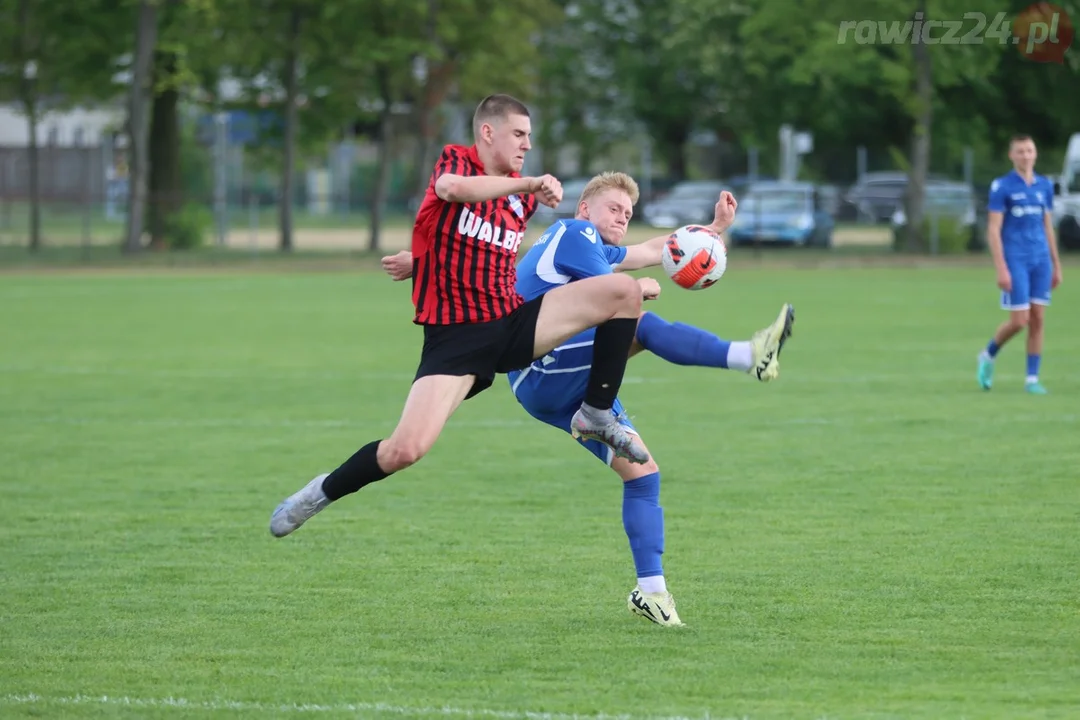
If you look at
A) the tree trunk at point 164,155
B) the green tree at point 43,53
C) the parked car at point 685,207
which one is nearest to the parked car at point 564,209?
the parked car at point 685,207

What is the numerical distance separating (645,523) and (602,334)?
31.2 inches

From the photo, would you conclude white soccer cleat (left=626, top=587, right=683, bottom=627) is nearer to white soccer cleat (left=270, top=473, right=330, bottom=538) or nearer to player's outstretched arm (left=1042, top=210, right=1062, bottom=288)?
white soccer cleat (left=270, top=473, right=330, bottom=538)

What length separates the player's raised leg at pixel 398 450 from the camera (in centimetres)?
639

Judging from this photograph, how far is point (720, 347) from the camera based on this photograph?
6.57 m

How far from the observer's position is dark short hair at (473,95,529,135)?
6516 millimetres

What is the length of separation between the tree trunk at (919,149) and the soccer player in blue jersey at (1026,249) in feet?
76.4

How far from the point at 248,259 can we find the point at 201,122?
80.5ft

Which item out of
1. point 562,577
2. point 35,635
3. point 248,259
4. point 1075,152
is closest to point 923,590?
point 562,577

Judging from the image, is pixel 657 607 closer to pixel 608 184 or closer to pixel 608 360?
pixel 608 360

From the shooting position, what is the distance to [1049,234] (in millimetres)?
14312

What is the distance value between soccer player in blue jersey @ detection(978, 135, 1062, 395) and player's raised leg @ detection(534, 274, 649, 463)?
8536mm

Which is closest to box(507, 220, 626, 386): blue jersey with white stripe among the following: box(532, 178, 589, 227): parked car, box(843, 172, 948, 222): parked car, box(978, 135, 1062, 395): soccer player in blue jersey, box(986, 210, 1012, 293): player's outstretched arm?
box(986, 210, 1012, 293): player's outstretched arm

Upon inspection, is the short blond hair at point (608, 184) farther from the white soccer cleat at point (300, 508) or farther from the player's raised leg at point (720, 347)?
the white soccer cleat at point (300, 508)

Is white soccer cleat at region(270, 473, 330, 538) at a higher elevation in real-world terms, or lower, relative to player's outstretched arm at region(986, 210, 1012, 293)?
lower
